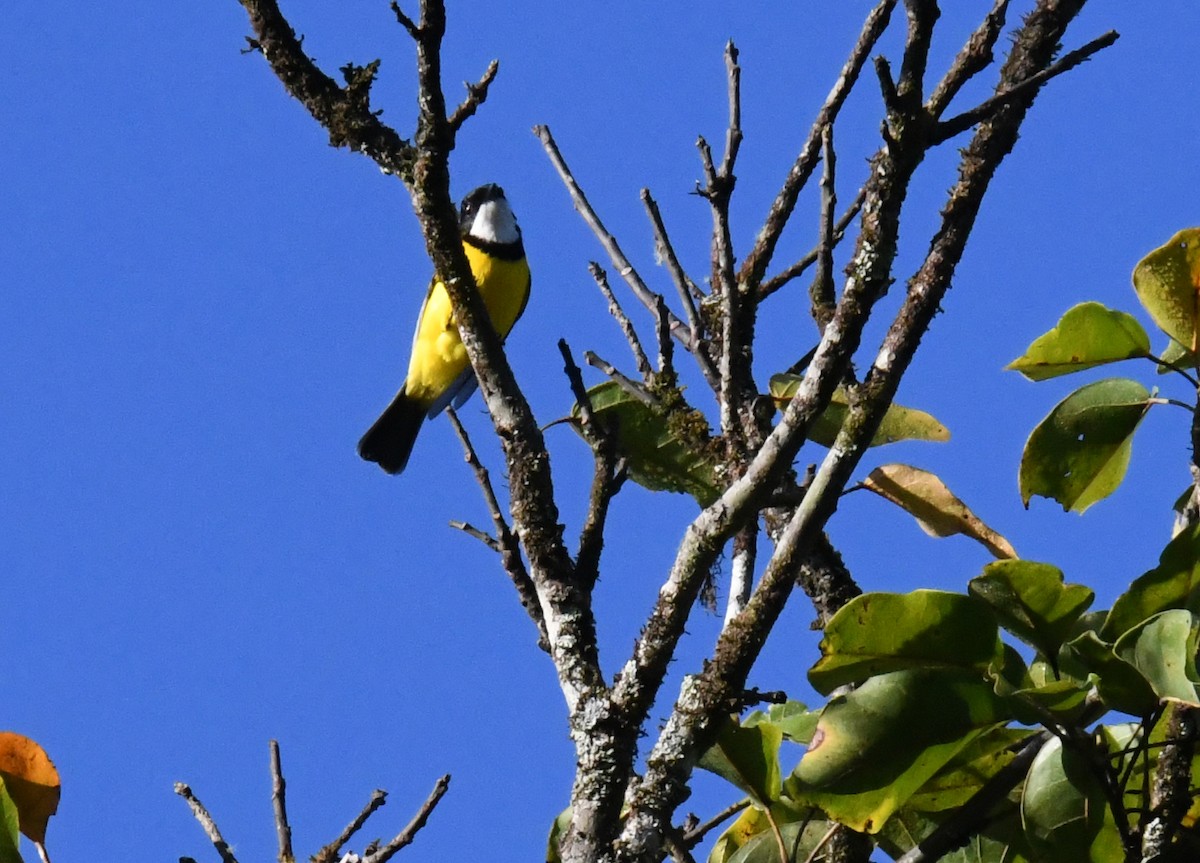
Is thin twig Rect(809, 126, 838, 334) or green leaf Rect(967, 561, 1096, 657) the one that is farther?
thin twig Rect(809, 126, 838, 334)

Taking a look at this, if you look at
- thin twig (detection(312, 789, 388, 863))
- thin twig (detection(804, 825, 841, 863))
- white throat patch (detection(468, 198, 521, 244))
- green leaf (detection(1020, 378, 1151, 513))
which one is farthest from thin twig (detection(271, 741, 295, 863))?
white throat patch (detection(468, 198, 521, 244))

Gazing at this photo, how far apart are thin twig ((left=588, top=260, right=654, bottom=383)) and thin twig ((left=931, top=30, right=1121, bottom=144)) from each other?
1.16 m

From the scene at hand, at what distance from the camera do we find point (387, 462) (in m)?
9.20

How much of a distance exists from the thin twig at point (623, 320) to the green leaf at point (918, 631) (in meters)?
1.13

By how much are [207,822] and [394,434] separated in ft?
20.8

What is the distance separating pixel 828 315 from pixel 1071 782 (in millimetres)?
1199

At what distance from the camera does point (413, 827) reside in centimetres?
280

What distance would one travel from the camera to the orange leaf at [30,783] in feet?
10.00

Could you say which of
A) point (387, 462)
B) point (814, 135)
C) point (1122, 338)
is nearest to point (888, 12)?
point (814, 135)

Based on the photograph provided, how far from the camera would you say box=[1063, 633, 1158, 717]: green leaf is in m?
2.39

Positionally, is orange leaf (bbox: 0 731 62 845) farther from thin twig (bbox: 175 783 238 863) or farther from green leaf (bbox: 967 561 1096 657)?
green leaf (bbox: 967 561 1096 657)

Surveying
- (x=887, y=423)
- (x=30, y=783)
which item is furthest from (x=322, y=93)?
(x=30, y=783)

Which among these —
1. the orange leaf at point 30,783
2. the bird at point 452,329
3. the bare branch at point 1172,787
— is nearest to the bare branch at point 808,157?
the bare branch at point 1172,787

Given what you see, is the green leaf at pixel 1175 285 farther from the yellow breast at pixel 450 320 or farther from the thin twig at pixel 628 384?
the yellow breast at pixel 450 320
